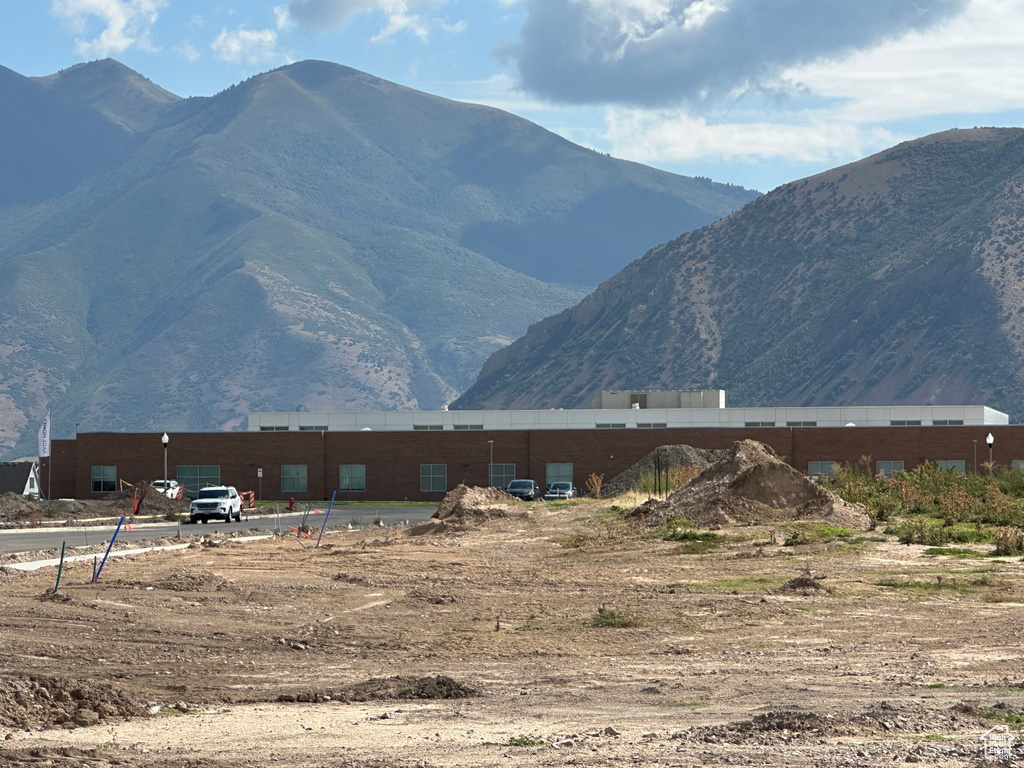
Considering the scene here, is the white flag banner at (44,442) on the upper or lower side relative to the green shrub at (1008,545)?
upper

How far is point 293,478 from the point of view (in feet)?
258

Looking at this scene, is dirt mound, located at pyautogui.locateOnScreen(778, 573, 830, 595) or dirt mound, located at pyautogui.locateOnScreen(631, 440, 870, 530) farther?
dirt mound, located at pyautogui.locateOnScreen(631, 440, 870, 530)

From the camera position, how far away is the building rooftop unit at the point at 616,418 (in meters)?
81.9

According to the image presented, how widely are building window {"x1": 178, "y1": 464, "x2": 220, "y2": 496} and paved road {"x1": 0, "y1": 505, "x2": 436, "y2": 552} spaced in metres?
14.5

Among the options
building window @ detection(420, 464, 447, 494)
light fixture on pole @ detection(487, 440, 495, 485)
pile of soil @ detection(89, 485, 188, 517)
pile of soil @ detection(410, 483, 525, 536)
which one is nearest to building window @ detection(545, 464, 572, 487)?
light fixture on pole @ detection(487, 440, 495, 485)

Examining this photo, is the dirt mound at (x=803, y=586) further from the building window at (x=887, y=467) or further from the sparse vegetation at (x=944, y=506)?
the building window at (x=887, y=467)

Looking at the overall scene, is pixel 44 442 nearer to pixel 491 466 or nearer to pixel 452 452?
pixel 452 452

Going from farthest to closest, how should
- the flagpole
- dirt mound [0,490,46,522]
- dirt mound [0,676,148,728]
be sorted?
the flagpole, dirt mound [0,490,46,522], dirt mound [0,676,148,728]

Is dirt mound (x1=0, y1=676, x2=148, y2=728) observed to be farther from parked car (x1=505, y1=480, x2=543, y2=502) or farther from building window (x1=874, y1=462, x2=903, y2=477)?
building window (x1=874, y1=462, x2=903, y2=477)

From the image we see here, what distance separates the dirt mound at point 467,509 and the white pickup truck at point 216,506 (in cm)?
938

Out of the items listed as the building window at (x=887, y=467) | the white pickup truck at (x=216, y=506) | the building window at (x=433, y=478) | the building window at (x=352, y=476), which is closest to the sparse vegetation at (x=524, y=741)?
the white pickup truck at (x=216, y=506)

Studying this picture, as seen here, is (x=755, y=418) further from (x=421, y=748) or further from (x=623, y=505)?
(x=421, y=748)

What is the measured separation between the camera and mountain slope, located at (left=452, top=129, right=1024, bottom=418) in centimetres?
15975

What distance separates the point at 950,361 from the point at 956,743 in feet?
512
